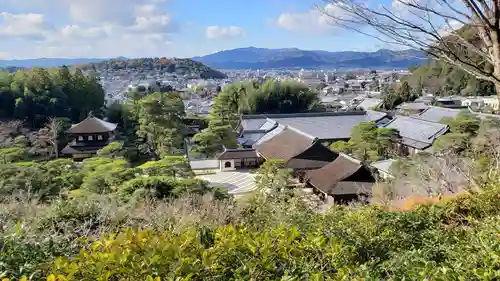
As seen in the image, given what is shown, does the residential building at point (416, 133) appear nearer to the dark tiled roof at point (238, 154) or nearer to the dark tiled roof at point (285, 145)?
the dark tiled roof at point (285, 145)

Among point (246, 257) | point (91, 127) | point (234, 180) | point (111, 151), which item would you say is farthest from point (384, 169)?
point (91, 127)

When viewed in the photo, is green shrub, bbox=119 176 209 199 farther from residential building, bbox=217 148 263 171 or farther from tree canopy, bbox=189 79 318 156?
tree canopy, bbox=189 79 318 156

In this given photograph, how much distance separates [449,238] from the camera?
227cm

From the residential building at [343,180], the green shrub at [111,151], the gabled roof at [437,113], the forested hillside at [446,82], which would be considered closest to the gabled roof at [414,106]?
the forested hillside at [446,82]

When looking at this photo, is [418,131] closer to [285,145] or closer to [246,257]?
[285,145]

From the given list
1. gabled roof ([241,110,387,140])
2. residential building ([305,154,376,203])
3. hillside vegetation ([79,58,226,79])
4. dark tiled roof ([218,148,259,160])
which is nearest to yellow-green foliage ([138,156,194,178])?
residential building ([305,154,376,203])

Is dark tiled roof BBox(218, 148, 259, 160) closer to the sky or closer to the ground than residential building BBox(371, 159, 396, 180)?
closer to the ground

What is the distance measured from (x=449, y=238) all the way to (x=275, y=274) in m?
1.25

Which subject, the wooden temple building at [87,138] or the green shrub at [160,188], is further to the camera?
the wooden temple building at [87,138]

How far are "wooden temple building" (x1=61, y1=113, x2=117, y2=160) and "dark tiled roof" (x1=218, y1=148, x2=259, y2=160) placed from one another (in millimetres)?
5600

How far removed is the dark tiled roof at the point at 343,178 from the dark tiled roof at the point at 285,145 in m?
2.73

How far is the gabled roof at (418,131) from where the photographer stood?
15266 millimetres

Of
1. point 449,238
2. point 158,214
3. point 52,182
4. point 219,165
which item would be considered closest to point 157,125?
point 219,165

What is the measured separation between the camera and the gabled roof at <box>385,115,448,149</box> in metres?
15.3
